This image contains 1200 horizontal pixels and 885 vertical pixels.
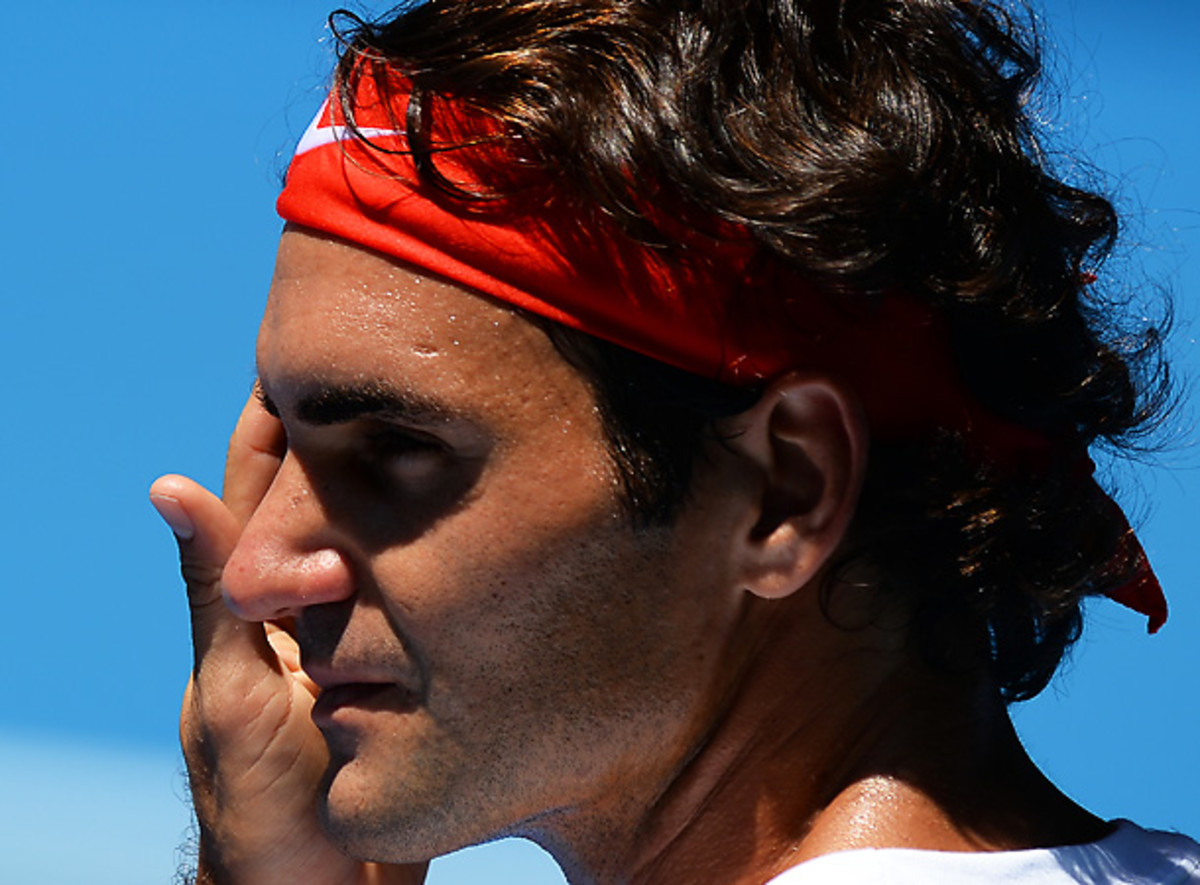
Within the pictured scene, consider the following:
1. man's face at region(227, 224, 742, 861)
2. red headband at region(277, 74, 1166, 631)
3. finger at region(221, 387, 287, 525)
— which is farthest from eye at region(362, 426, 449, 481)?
finger at region(221, 387, 287, 525)

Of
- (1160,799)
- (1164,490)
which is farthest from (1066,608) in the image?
(1164,490)

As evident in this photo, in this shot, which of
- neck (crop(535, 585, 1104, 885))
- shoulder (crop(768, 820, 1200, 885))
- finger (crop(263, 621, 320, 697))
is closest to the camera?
shoulder (crop(768, 820, 1200, 885))

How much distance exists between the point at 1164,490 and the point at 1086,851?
3535mm

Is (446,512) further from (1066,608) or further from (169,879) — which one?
(169,879)

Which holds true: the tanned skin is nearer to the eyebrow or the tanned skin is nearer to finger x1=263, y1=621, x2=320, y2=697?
the eyebrow

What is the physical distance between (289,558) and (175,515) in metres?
0.28

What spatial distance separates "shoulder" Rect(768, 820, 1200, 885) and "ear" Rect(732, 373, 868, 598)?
0.69 ft

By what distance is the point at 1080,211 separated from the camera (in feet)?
4.72

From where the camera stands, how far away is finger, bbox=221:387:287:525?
1621 millimetres

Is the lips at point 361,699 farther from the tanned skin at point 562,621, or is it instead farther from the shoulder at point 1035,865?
the shoulder at point 1035,865

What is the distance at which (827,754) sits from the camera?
1.31 m

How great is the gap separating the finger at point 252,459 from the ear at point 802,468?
56cm

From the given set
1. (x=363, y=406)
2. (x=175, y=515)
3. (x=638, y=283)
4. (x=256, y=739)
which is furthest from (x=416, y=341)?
(x=256, y=739)

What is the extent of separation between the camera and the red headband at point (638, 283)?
1.24 metres
